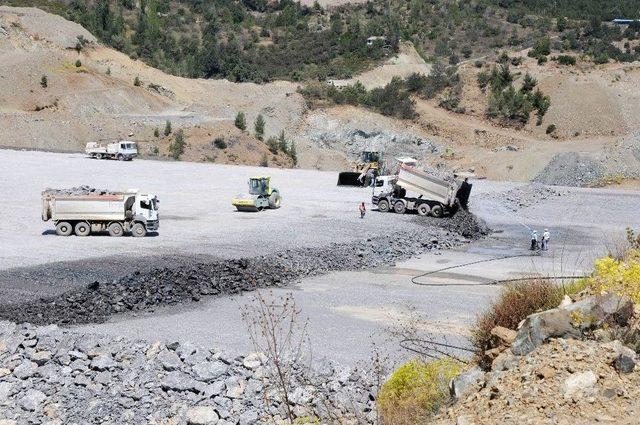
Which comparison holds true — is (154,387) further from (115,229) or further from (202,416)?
(115,229)

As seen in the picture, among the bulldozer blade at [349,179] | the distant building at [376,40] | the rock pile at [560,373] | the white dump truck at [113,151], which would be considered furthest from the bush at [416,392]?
the distant building at [376,40]

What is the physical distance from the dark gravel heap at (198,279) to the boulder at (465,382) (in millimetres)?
10919

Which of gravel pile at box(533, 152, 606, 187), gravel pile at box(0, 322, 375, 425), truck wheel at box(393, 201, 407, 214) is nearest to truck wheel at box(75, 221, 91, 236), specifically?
gravel pile at box(0, 322, 375, 425)

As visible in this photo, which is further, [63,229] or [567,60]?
[567,60]

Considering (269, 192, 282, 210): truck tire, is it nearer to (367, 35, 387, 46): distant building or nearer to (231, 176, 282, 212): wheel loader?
(231, 176, 282, 212): wheel loader

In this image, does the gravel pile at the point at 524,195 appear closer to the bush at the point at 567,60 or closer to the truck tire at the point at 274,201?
the truck tire at the point at 274,201

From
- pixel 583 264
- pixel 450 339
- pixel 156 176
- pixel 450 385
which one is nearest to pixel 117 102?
pixel 156 176

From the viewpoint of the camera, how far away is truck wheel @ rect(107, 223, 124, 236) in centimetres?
2880

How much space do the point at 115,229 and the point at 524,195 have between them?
27380 millimetres

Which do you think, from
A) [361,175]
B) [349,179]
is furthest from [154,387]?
[349,179]

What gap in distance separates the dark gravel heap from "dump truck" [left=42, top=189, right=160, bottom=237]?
15.0 feet

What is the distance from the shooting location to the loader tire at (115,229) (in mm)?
28797

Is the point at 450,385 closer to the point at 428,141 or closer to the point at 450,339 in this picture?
the point at 450,339

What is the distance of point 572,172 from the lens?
59250 mm
